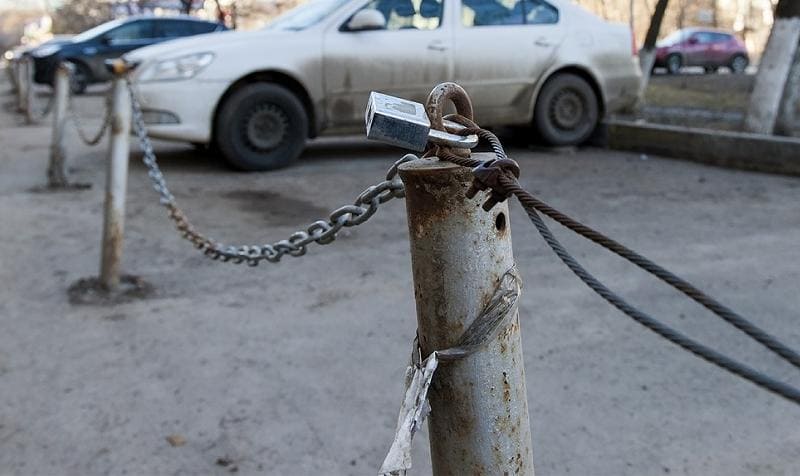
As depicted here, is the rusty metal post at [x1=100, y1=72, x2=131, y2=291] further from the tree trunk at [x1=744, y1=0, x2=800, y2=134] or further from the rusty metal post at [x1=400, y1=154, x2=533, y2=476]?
the tree trunk at [x1=744, y1=0, x2=800, y2=134]

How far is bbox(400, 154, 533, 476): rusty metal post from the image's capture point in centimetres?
136

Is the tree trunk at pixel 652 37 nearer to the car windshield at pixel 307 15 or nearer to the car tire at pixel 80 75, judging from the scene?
the car windshield at pixel 307 15

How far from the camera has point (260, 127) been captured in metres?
7.81

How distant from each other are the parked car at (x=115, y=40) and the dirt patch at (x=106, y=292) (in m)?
14.6

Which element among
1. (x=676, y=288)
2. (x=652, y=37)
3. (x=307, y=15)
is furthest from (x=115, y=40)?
(x=676, y=288)

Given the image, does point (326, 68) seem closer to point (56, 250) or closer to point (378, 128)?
point (56, 250)

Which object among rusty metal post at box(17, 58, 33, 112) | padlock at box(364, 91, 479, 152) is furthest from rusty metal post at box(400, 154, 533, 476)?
rusty metal post at box(17, 58, 33, 112)

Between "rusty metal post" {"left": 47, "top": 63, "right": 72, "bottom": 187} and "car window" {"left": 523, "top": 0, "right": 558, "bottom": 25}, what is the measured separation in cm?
449

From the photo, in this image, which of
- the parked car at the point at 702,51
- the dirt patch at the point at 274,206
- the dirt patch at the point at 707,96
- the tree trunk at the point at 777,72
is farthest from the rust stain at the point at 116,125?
the parked car at the point at 702,51

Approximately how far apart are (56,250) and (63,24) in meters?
41.1

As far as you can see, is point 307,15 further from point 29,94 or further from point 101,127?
point 29,94

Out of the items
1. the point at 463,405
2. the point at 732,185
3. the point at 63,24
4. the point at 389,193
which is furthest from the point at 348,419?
the point at 63,24

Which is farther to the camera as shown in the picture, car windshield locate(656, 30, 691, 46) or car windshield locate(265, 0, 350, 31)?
car windshield locate(656, 30, 691, 46)

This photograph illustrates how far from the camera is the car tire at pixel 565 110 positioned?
29.1 ft
